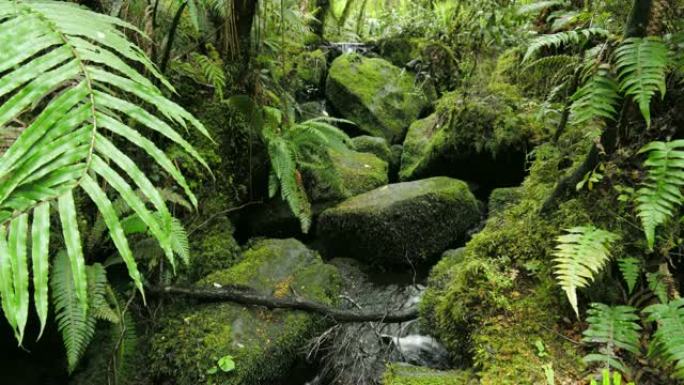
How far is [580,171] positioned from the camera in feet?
7.77

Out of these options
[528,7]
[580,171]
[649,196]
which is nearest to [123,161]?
[649,196]

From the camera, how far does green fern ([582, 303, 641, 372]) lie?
1806mm

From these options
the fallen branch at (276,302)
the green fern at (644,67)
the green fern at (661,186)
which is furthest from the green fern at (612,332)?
the fallen branch at (276,302)

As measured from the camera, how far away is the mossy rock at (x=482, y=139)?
4879mm

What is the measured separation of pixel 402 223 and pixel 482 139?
1.53 metres

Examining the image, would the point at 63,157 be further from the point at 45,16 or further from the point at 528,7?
the point at 528,7

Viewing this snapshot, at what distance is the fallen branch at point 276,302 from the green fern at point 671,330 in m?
1.65

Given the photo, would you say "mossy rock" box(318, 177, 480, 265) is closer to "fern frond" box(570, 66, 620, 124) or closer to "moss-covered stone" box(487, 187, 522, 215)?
"moss-covered stone" box(487, 187, 522, 215)

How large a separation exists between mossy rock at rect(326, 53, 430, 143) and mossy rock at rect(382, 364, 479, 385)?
536cm

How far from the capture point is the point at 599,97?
6.90ft

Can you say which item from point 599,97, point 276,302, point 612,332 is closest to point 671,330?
point 612,332

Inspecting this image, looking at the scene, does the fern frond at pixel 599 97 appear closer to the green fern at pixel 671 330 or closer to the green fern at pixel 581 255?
the green fern at pixel 581 255

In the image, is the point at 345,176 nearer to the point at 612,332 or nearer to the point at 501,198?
the point at 501,198

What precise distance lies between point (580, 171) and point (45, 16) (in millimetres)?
2473
